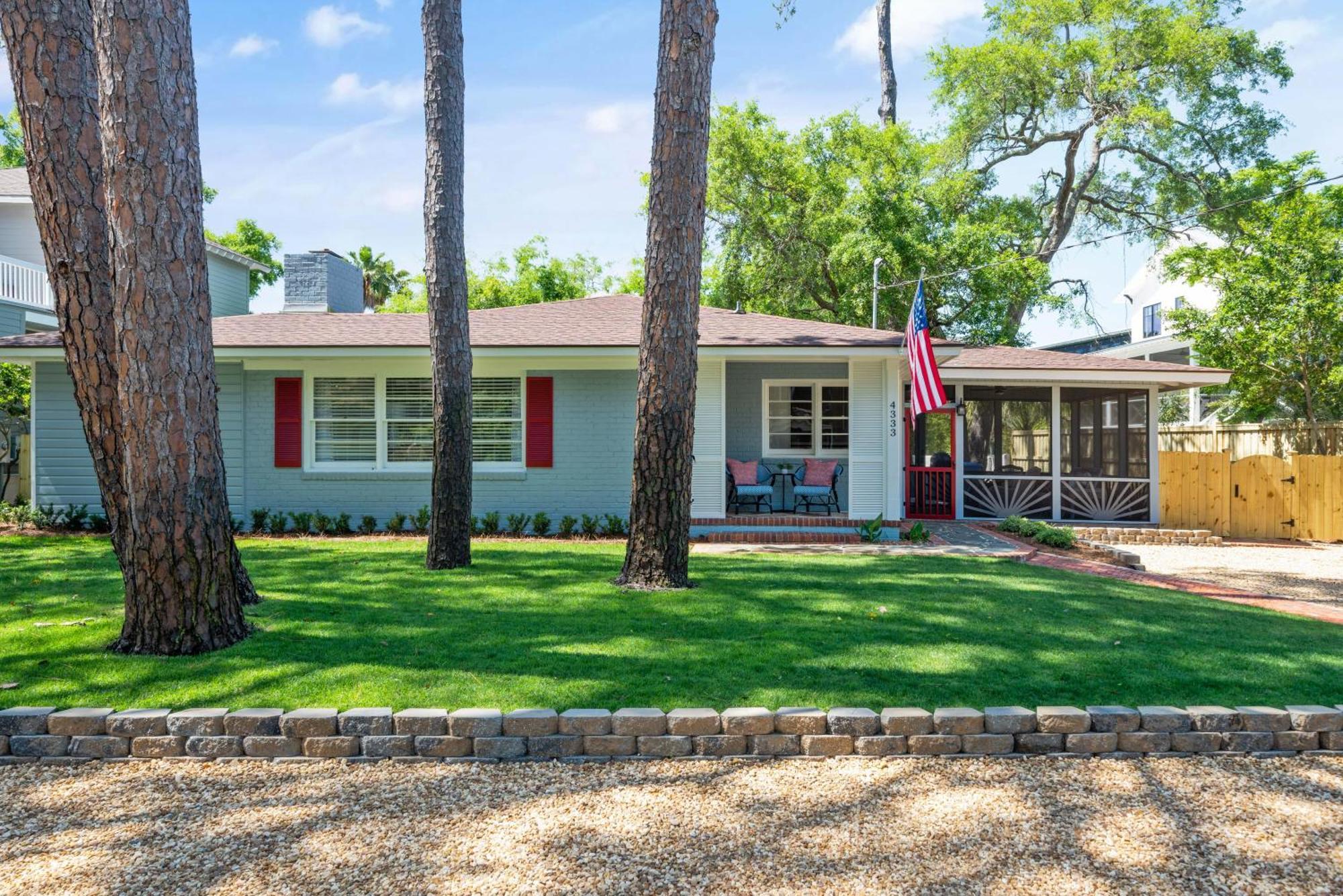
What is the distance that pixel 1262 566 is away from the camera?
10875 millimetres

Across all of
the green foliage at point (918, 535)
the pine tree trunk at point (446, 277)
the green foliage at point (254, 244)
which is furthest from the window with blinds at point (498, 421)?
the green foliage at point (254, 244)

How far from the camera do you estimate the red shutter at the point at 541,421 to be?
41.1 feet

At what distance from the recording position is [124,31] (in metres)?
4.84

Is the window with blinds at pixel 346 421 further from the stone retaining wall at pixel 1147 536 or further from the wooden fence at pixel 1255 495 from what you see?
the wooden fence at pixel 1255 495

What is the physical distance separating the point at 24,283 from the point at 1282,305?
24.9 metres

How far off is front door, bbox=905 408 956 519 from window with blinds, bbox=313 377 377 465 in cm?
870

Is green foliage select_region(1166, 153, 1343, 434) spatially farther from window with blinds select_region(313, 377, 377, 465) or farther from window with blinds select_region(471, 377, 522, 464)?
window with blinds select_region(313, 377, 377, 465)

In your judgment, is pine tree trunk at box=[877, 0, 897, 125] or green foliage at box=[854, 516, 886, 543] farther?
pine tree trunk at box=[877, 0, 897, 125]

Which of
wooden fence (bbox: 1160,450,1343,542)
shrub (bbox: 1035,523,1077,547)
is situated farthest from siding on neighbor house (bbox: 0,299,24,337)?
wooden fence (bbox: 1160,450,1343,542)

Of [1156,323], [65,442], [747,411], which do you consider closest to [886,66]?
[1156,323]

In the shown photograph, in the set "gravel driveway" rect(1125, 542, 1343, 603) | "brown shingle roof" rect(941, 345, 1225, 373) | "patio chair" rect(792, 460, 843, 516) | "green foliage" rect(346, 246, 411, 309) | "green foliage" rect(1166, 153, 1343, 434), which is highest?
"green foliage" rect(346, 246, 411, 309)

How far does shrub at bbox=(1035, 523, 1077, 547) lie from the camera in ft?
36.6

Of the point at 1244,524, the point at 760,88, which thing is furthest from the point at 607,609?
the point at 760,88

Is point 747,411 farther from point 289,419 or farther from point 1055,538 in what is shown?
point 289,419
